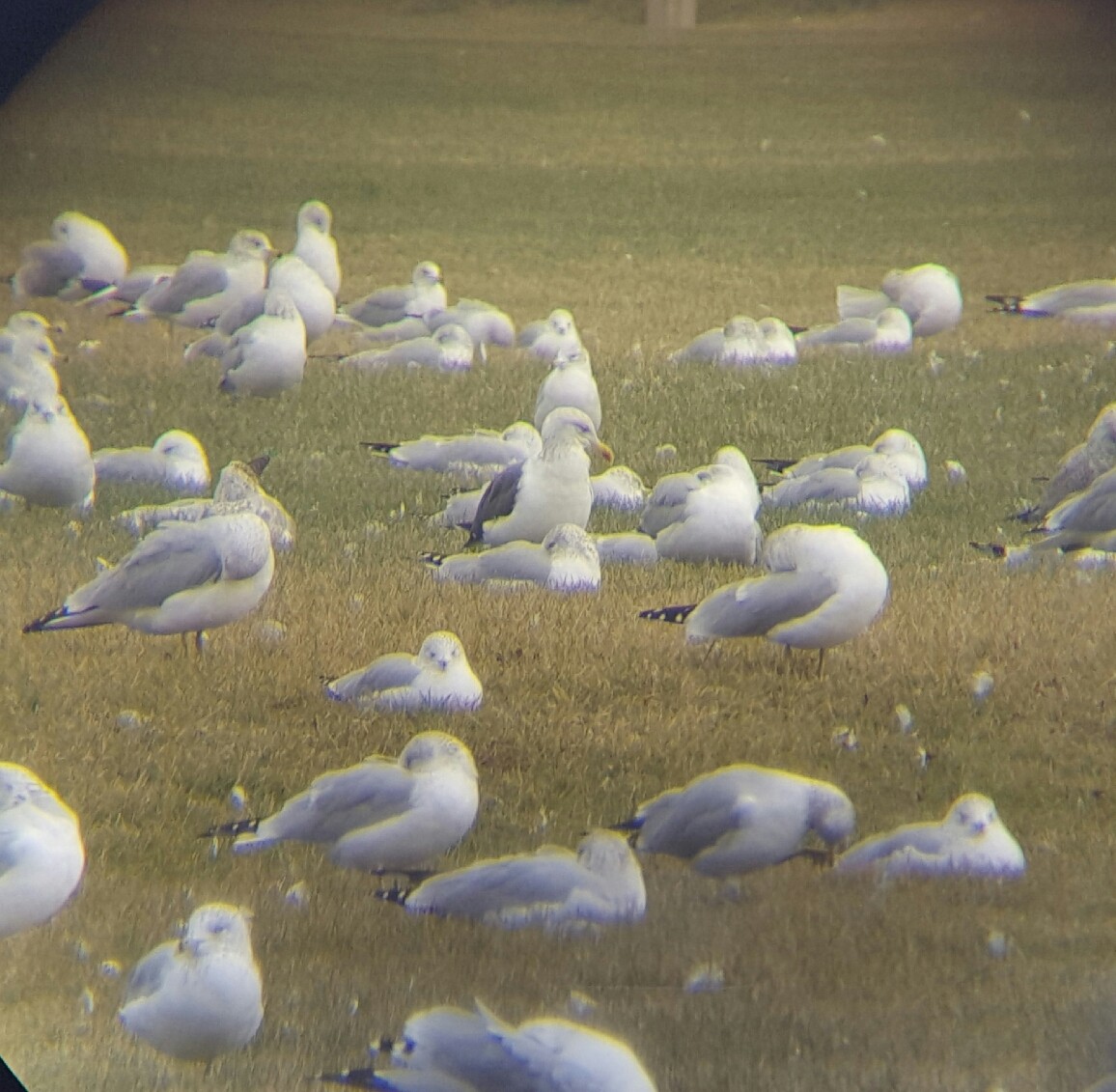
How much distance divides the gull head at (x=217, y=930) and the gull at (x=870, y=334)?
1001 millimetres

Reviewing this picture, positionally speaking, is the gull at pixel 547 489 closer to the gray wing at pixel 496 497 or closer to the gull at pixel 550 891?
the gray wing at pixel 496 497

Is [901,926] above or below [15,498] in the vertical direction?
below

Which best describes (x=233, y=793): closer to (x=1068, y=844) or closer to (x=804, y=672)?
(x=804, y=672)

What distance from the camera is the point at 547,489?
2.59 m

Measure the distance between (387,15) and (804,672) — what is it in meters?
0.98

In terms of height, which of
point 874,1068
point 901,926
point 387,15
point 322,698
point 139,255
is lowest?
point 874,1068

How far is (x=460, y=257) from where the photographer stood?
2.65 meters

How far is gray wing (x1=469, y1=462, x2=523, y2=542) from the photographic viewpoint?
2.57 m

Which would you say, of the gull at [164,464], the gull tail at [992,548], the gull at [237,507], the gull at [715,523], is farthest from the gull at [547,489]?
the gull tail at [992,548]

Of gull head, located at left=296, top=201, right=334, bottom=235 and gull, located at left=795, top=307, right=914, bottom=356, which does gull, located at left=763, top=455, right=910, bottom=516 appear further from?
gull head, located at left=296, top=201, right=334, bottom=235

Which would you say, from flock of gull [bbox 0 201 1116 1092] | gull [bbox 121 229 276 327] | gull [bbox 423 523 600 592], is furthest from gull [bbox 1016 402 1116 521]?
gull [bbox 121 229 276 327]

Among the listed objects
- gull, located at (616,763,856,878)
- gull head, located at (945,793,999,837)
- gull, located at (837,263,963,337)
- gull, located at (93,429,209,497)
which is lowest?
gull, located at (616,763,856,878)

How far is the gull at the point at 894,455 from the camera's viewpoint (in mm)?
2547

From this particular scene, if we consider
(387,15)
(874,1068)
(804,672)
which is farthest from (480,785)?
(387,15)
